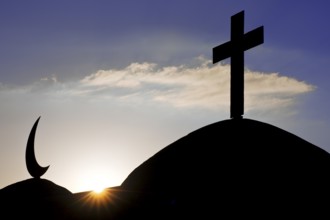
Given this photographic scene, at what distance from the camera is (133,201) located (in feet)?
18.1

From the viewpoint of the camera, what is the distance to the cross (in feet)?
28.8

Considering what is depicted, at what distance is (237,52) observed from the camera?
9328 millimetres

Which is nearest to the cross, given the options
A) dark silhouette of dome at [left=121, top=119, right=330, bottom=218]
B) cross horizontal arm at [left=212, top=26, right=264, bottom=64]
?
cross horizontal arm at [left=212, top=26, right=264, bottom=64]

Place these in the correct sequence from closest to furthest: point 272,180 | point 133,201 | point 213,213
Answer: point 133,201 → point 213,213 → point 272,180

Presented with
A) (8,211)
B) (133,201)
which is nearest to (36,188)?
(8,211)

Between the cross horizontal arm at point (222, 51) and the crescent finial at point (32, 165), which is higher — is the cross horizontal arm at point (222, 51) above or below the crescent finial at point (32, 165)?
above

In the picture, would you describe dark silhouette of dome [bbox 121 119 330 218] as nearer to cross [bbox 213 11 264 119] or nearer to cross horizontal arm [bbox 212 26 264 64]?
cross [bbox 213 11 264 119]

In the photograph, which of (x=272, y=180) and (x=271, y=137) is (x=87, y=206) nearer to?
(x=272, y=180)

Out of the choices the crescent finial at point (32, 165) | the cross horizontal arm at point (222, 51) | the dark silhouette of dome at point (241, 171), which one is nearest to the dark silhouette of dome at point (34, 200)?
the crescent finial at point (32, 165)

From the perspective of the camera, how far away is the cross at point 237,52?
8773 millimetres

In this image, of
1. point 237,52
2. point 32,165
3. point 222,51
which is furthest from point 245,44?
point 32,165

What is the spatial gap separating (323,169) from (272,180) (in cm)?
123

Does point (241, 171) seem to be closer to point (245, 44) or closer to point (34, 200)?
point (245, 44)

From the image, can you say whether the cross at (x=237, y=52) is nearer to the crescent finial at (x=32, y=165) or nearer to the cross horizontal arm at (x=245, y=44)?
the cross horizontal arm at (x=245, y=44)
